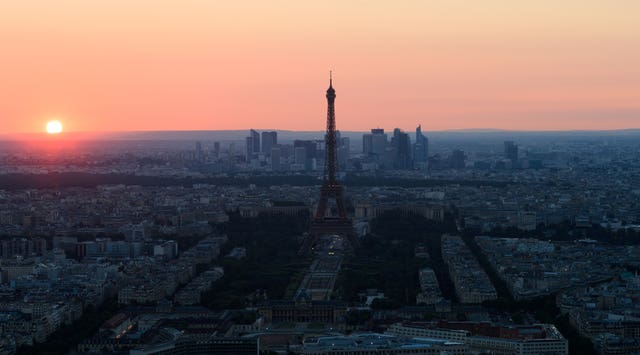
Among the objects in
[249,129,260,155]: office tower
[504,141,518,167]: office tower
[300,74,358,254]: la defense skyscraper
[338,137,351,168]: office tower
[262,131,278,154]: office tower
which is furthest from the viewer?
[262,131,278,154]: office tower

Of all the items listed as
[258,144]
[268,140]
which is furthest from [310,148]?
[268,140]

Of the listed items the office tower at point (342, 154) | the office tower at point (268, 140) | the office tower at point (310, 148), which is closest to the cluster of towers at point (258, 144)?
the office tower at point (268, 140)

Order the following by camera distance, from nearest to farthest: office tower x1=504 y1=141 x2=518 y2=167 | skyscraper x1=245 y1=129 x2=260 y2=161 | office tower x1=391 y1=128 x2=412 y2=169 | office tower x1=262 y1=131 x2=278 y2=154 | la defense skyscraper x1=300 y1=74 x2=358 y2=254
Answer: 1. la defense skyscraper x1=300 y1=74 x2=358 y2=254
2. office tower x1=391 y1=128 x2=412 y2=169
3. office tower x1=504 y1=141 x2=518 y2=167
4. skyscraper x1=245 y1=129 x2=260 y2=161
5. office tower x1=262 y1=131 x2=278 y2=154

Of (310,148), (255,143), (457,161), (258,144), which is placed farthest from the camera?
(258,144)

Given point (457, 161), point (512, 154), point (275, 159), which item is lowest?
point (457, 161)

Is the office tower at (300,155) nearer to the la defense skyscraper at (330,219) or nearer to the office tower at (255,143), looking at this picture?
the office tower at (255,143)

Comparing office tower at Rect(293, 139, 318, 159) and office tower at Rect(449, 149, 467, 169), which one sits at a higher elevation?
office tower at Rect(293, 139, 318, 159)

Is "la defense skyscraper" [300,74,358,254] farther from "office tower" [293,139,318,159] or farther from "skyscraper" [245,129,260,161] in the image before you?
"skyscraper" [245,129,260,161]

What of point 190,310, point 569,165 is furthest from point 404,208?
point 569,165

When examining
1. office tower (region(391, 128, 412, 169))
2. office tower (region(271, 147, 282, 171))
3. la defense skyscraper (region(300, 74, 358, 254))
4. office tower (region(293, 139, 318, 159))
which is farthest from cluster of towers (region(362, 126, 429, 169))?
la defense skyscraper (region(300, 74, 358, 254))

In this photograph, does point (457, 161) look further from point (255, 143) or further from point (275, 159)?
point (255, 143)

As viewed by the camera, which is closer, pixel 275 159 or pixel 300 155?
pixel 275 159
